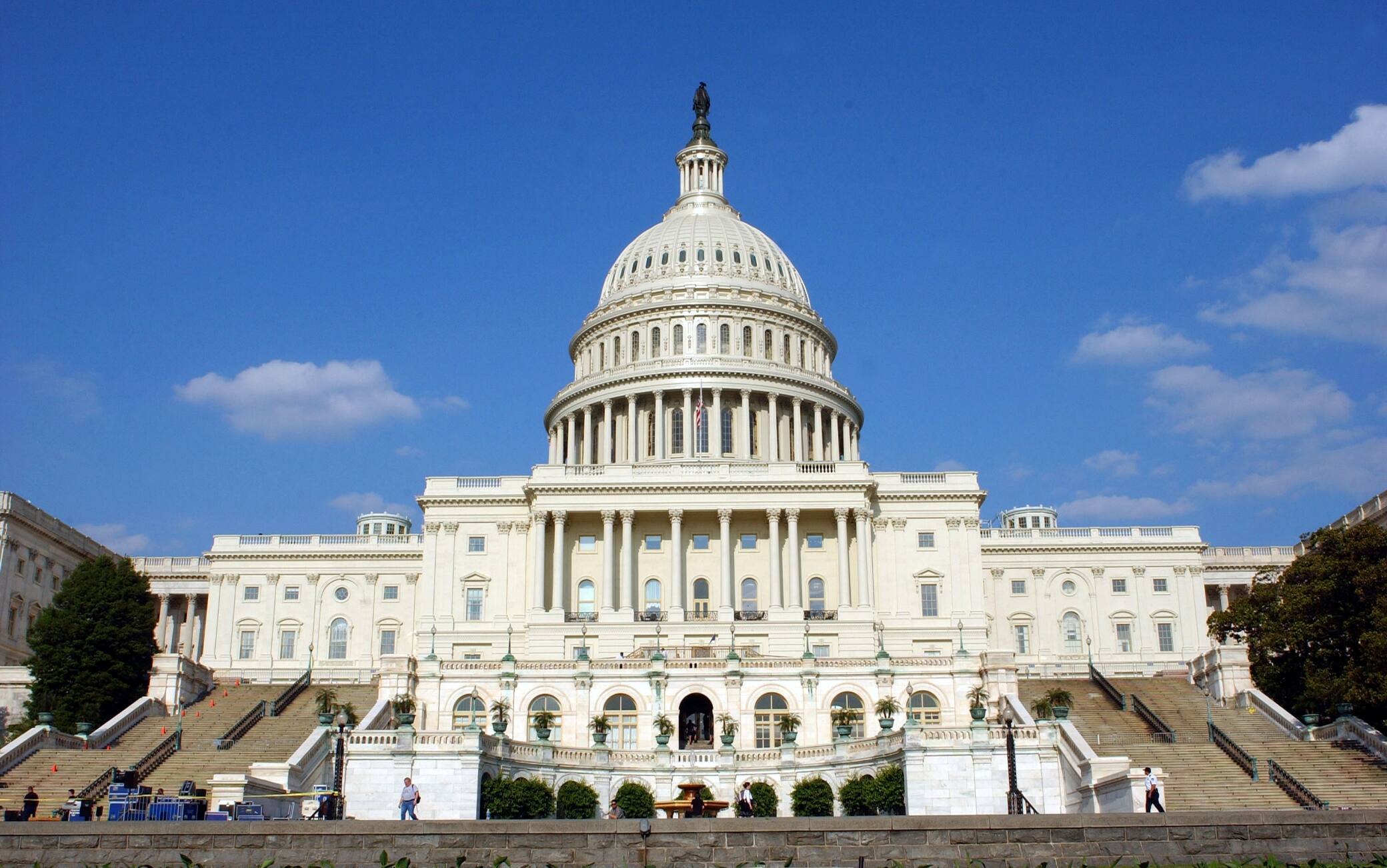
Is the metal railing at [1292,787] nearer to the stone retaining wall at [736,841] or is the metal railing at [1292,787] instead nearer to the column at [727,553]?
the stone retaining wall at [736,841]

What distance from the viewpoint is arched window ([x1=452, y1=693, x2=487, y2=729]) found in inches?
2269

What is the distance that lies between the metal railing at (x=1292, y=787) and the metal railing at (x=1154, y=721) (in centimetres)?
566

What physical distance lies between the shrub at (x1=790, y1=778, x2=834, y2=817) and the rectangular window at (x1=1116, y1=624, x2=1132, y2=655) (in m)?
51.5

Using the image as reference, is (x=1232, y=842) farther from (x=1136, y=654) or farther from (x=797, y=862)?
(x=1136, y=654)

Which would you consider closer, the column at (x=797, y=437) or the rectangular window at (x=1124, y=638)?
the rectangular window at (x=1124, y=638)

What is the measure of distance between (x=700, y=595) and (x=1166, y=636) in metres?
31.8

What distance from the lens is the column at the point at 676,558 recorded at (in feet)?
267

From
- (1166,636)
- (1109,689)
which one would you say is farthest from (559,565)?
(1166,636)

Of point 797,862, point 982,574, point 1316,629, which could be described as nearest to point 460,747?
point 797,862

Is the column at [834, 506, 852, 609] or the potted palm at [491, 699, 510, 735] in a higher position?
the column at [834, 506, 852, 609]

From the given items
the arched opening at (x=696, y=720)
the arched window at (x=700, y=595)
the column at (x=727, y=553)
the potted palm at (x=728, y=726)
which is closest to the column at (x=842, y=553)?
the column at (x=727, y=553)

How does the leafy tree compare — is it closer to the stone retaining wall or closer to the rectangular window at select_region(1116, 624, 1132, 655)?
the stone retaining wall

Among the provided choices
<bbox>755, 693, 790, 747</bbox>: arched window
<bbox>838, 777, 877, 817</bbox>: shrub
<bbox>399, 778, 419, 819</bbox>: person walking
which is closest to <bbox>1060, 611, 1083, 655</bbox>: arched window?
<bbox>755, 693, 790, 747</bbox>: arched window

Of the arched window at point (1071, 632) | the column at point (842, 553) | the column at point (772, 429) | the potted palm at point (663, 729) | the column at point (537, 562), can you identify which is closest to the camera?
the potted palm at point (663, 729)
